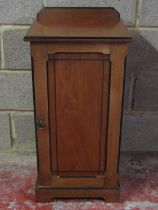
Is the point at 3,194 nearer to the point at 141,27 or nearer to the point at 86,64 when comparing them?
the point at 86,64

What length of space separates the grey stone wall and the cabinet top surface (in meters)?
0.12

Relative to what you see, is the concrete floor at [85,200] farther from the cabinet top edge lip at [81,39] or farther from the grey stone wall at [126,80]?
the cabinet top edge lip at [81,39]

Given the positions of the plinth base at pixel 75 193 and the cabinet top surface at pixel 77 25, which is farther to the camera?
the plinth base at pixel 75 193

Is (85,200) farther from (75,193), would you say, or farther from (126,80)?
(126,80)

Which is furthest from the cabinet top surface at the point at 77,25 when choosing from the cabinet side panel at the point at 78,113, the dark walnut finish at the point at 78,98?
the cabinet side panel at the point at 78,113

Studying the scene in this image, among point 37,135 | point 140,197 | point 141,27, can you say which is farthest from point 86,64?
point 140,197

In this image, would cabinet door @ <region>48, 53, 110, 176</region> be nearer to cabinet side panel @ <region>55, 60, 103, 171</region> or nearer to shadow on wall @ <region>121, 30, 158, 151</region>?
cabinet side panel @ <region>55, 60, 103, 171</region>

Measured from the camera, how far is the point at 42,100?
136cm

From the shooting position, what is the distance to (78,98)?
1.35 meters

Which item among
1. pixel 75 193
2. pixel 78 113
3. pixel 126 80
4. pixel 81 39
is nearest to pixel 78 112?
pixel 78 113

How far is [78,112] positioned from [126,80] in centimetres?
56

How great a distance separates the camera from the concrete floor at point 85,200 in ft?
5.12

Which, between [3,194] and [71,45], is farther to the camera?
[3,194]

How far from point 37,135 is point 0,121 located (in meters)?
0.58
